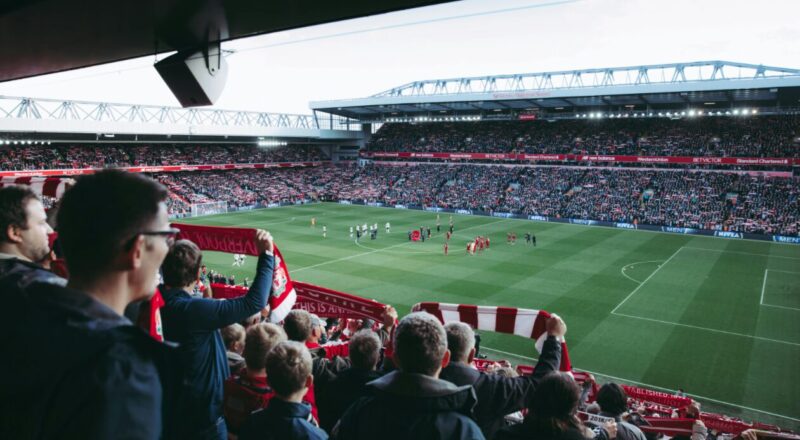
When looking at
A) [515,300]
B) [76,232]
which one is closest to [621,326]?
[515,300]

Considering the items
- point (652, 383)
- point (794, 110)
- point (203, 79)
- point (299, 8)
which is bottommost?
point (652, 383)

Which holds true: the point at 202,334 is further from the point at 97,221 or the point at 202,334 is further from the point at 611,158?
the point at 611,158

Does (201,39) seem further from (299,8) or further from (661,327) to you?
(661,327)

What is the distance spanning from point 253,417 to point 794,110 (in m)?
66.0

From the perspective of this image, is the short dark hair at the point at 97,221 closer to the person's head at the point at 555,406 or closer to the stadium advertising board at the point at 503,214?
the person's head at the point at 555,406

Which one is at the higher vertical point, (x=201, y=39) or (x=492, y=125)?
(x=492, y=125)

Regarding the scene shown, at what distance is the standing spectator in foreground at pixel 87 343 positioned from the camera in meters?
1.49

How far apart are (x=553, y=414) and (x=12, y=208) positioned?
380 cm

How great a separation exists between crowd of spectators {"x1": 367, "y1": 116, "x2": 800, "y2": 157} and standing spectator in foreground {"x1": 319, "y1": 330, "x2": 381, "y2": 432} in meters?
59.0

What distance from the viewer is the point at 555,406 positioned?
313 cm

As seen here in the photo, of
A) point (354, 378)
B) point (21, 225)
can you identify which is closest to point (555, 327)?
point (354, 378)

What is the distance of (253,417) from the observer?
3.12 metres

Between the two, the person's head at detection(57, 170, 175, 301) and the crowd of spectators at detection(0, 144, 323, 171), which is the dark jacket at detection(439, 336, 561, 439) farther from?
the crowd of spectators at detection(0, 144, 323, 171)

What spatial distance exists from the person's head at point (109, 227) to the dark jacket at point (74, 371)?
0.19 m
